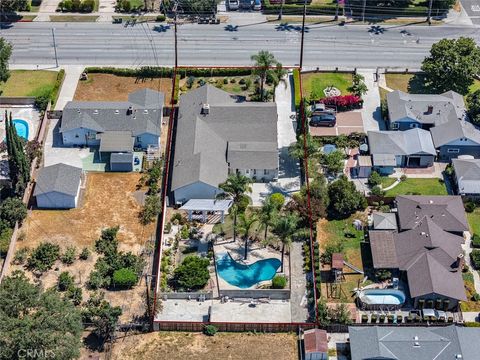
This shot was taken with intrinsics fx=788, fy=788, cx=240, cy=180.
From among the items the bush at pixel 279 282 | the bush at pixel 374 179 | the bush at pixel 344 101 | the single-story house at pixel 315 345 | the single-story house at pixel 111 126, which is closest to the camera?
the single-story house at pixel 315 345

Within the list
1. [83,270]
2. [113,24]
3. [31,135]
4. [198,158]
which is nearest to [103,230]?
[83,270]

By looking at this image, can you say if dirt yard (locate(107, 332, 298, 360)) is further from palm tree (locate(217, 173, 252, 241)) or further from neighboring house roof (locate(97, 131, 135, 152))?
neighboring house roof (locate(97, 131, 135, 152))

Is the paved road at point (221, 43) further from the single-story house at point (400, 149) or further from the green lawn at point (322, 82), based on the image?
the single-story house at point (400, 149)

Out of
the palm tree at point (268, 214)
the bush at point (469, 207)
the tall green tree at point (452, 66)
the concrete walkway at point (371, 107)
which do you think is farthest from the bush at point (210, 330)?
the tall green tree at point (452, 66)

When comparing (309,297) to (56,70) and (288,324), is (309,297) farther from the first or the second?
(56,70)

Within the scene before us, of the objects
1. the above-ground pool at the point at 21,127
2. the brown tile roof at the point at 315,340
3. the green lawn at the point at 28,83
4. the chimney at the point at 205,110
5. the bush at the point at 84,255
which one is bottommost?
the brown tile roof at the point at 315,340

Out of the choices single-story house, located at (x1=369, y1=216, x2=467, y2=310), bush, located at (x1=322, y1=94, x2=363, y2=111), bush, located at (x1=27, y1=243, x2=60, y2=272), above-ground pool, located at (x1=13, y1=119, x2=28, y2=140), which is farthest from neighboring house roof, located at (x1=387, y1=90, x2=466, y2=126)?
above-ground pool, located at (x1=13, y1=119, x2=28, y2=140)

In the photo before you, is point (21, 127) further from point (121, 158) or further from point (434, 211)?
point (434, 211)
